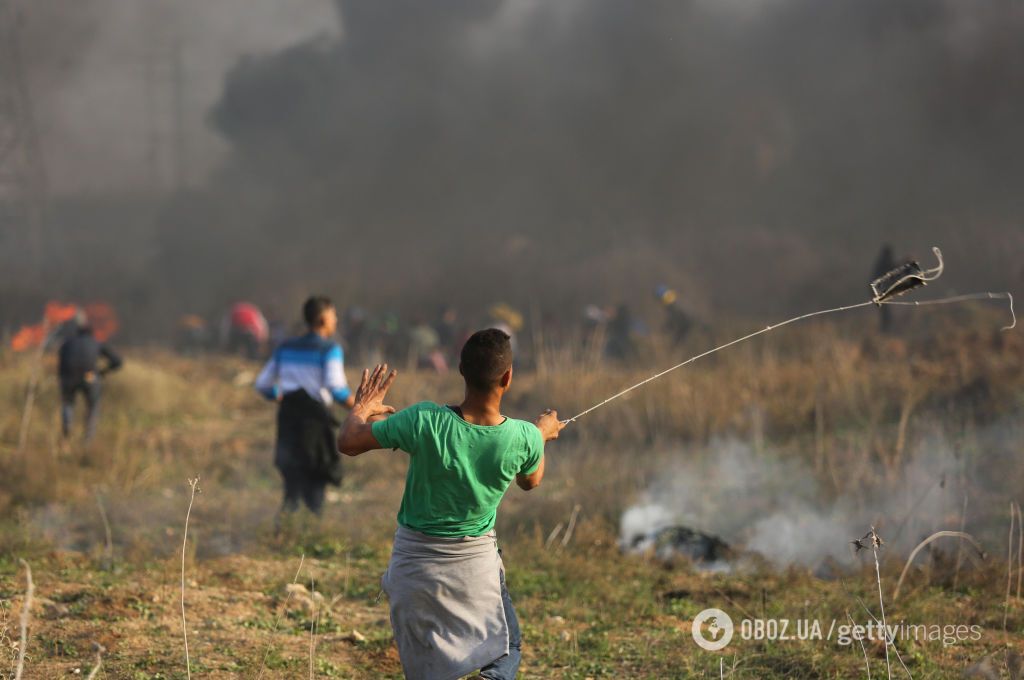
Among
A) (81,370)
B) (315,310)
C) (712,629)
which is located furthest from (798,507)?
(81,370)

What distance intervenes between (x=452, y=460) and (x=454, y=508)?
0.14m

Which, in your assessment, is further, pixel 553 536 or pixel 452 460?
pixel 553 536

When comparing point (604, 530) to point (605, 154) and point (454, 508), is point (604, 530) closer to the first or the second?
point (454, 508)

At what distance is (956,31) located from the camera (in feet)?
85.3

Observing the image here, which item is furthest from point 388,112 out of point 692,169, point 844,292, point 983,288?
point 983,288

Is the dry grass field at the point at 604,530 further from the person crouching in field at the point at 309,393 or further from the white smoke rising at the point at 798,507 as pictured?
the person crouching in field at the point at 309,393

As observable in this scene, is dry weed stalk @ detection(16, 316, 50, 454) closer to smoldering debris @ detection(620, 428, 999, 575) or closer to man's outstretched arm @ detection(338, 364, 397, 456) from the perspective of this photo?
smoldering debris @ detection(620, 428, 999, 575)

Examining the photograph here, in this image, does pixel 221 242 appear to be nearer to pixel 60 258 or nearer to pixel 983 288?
pixel 60 258

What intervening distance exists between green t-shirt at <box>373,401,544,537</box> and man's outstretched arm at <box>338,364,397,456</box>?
0.04 m

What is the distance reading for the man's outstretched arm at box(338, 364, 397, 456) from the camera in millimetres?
2713

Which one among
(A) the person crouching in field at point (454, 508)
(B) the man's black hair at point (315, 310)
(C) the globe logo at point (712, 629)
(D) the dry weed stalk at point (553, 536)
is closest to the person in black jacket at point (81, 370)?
(B) the man's black hair at point (315, 310)

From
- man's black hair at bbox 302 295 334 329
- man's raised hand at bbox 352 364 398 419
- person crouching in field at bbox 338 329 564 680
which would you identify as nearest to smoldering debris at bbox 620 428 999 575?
man's black hair at bbox 302 295 334 329

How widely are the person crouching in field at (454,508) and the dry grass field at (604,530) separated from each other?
0.50 meters

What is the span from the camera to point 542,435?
2834 millimetres
